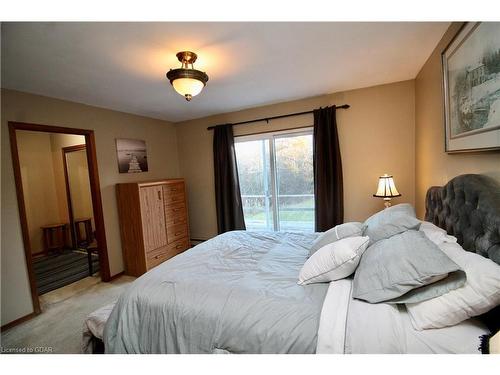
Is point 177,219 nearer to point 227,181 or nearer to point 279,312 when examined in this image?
point 227,181

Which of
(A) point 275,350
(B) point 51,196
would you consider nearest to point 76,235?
(B) point 51,196

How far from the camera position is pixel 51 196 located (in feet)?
15.2

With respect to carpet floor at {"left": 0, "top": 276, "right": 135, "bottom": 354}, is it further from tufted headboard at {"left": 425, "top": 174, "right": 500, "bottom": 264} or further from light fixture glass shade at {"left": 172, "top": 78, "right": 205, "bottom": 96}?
tufted headboard at {"left": 425, "top": 174, "right": 500, "bottom": 264}

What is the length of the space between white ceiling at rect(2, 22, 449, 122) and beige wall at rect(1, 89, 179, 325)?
0.17 m

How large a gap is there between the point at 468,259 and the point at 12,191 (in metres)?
3.72

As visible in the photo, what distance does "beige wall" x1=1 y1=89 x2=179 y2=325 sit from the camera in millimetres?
2291

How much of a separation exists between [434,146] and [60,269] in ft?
17.7

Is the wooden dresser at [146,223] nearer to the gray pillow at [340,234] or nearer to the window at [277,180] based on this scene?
the window at [277,180]

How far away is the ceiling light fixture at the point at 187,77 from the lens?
180 centimetres

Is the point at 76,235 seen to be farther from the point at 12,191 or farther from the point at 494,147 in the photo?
the point at 494,147

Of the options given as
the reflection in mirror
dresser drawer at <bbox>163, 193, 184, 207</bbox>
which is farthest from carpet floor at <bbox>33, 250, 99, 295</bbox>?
dresser drawer at <bbox>163, 193, 184, 207</bbox>

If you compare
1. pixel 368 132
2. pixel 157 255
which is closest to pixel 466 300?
pixel 368 132
